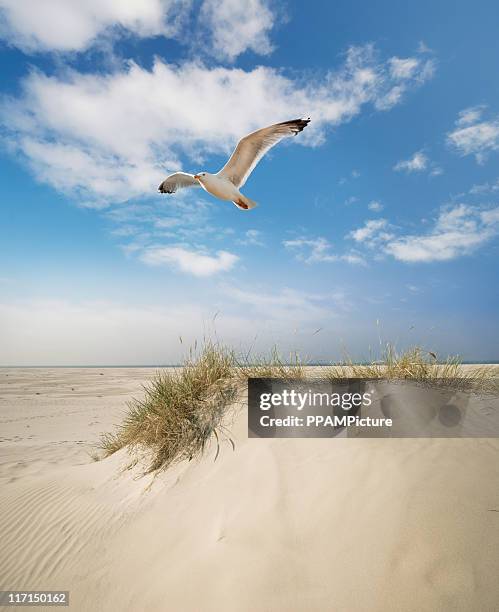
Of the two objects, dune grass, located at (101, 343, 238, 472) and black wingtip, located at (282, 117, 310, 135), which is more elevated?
black wingtip, located at (282, 117, 310, 135)

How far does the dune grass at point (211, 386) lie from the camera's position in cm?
434

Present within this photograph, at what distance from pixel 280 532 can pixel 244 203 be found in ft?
23.7

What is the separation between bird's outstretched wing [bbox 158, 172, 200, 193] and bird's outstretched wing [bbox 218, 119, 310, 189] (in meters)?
1.04

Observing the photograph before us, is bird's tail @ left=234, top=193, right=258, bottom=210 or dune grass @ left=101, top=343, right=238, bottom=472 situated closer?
dune grass @ left=101, top=343, right=238, bottom=472

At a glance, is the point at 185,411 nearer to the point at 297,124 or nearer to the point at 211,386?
the point at 211,386

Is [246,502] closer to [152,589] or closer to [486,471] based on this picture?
[152,589]

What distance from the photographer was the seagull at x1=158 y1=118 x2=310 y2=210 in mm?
7652

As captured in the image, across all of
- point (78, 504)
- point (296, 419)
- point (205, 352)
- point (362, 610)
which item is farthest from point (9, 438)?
point (362, 610)

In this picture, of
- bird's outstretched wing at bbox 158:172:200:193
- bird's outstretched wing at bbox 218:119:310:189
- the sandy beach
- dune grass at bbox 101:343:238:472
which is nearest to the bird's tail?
Result: bird's outstretched wing at bbox 218:119:310:189

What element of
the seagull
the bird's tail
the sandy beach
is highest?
the seagull

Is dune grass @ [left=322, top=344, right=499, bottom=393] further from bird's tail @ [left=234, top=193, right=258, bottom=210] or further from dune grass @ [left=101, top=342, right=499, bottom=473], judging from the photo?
bird's tail @ [left=234, top=193, right=258, bottom=210]

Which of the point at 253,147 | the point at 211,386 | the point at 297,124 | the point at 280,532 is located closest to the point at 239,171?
the point at 253,147

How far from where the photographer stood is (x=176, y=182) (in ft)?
30.7

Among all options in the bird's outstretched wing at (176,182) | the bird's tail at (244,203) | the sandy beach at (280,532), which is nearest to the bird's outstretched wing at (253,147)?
the bird's tail at (244,203)
